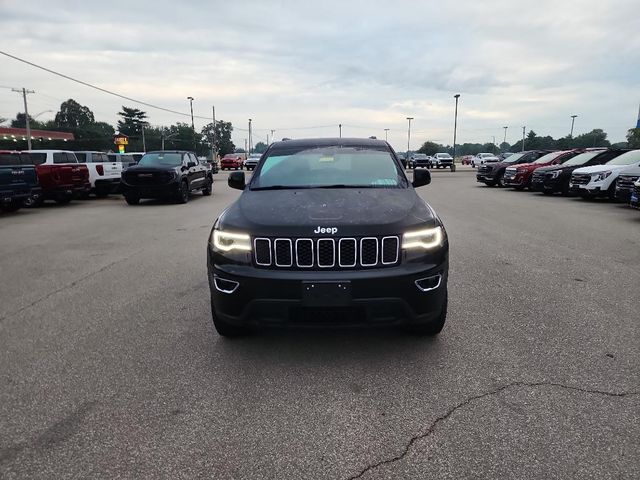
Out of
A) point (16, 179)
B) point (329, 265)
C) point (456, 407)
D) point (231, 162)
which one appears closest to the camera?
point (456, 407)

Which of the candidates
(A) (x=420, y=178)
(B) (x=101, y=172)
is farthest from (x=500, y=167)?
(A) (x=420, y=178)

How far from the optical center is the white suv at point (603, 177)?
46.1ft

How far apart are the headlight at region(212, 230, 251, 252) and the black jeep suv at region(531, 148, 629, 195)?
668 inches

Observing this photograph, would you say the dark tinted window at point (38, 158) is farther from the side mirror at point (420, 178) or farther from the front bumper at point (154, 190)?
the side mirror at point (420, 178)

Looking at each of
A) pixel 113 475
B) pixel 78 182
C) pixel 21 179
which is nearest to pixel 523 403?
pixel 113 475

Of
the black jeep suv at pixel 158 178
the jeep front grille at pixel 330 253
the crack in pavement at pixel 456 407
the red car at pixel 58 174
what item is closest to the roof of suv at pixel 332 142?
the jeep front grille at pixel 330 253

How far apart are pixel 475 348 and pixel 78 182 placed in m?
15.1

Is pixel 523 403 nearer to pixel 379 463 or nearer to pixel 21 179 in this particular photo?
pixel 379 463

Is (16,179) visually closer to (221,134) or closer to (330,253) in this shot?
(330,253)

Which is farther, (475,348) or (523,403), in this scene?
(475,348)

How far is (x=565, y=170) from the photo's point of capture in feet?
57.0

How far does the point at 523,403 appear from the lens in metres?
2.87

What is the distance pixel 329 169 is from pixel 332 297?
1895 mm

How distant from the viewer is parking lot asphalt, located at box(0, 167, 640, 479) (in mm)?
2363
